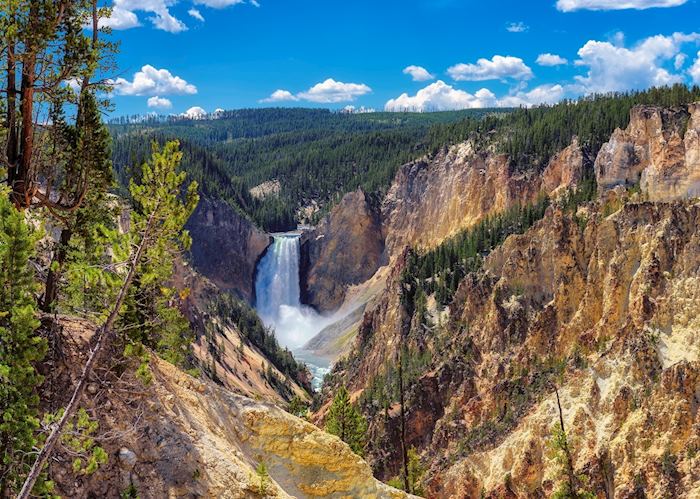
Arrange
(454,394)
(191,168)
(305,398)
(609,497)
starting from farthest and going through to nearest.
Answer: (191,168) < (305,398) < (454,394) < (609,497)

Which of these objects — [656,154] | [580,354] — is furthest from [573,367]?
[656,154]

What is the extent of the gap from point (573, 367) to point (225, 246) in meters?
89.0

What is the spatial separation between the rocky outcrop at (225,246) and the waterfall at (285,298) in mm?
2058

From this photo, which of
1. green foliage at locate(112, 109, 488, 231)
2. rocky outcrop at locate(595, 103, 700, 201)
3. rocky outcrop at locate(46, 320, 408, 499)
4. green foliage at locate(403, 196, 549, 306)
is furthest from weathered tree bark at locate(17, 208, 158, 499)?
green foliage at locate(112, 109, 488, 231)

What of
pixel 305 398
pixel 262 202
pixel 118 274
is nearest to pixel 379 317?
pixel 305 398

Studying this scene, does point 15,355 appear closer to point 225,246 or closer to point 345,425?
point 345,425

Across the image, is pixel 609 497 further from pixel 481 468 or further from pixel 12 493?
pixel 12 493

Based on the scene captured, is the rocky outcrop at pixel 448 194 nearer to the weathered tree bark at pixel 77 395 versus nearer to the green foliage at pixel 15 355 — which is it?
the weathered tree bark at pixel 77 395

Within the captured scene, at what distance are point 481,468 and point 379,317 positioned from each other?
37.8 metres

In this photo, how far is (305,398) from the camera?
82.8m

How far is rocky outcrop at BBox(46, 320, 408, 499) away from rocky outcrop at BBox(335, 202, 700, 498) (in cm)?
1772

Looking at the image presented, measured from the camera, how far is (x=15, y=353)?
36.4 ft

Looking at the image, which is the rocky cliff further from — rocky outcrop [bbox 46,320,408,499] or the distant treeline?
the distant treeline

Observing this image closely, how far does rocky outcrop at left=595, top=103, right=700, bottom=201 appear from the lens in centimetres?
4811
